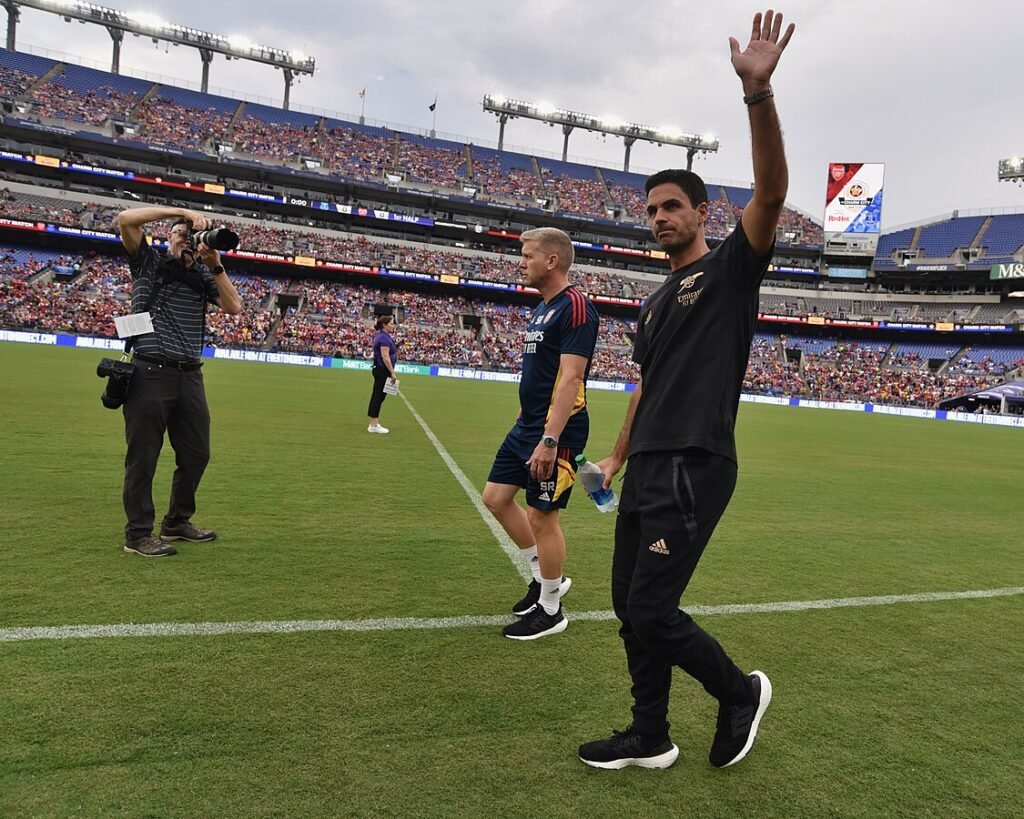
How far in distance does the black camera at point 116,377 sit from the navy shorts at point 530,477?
106 inches

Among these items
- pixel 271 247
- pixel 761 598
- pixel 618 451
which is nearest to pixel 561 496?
pixel 618 451

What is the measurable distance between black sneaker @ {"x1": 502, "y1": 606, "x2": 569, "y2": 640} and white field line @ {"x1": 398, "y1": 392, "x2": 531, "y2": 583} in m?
0.85

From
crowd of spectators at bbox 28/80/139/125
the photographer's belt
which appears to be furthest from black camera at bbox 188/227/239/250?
crowd of spectators at bbox 28/80/139/125

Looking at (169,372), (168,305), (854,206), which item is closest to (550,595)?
(169,372)

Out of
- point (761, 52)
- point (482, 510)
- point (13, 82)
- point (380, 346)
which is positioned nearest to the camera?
point (761, 52)

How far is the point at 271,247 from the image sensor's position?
166 ft

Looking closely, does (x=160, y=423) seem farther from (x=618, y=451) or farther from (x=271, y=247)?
(x=271, y=247)

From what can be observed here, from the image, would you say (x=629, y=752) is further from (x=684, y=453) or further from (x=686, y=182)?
(x=686, y=182)

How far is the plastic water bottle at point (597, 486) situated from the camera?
284 centimetres

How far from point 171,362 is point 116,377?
0.37 meters

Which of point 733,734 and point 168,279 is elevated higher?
point 168,279

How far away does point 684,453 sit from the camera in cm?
233

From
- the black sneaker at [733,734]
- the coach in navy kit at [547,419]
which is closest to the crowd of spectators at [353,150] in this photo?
the coach in navy kit at [547,419]

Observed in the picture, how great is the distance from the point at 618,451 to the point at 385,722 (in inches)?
61.0
